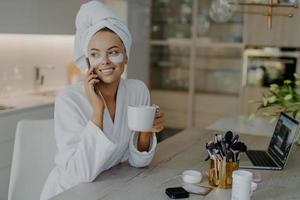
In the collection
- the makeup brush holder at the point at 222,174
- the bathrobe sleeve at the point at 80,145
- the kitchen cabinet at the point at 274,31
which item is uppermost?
the kitchen cabinet at the point at 274,31

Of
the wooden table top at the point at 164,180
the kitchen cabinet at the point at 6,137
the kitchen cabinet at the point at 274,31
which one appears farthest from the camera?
the kitchen cabinet at the point at 274,31

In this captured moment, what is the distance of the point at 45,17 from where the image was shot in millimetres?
3473

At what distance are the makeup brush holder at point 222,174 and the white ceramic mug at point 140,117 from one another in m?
0.30

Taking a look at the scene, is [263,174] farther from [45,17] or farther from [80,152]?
[45,17]

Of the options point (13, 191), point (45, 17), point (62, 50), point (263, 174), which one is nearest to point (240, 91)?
point (62, 50)

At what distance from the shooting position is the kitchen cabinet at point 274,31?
4.47m

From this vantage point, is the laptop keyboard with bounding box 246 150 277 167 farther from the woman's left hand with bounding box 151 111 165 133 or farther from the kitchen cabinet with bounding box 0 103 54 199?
the kitchen cabinet with bounding box 0 103 54 199

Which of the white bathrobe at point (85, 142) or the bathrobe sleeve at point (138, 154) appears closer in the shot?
the white bathrobe at point (85, 142)

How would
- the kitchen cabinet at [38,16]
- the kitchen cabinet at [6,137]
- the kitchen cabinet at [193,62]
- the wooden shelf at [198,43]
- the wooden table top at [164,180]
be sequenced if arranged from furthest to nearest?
the kitchen cabinet at [193,62] < the wooden shelf at [198,43] < the kitchen cabinet at [38,16] < the kitchen cabinet at [6,137] < the wooden table top at [164,180]

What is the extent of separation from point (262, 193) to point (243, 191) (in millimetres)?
→ 186

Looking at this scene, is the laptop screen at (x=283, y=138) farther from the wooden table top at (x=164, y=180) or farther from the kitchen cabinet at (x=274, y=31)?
the kitchen cabinet at (x=274, y=31)

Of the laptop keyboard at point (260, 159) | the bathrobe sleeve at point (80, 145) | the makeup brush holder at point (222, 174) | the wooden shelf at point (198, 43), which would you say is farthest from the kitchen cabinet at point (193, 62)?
the bathrobe sleeve at point (80, 145)

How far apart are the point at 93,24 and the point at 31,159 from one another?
0.69 m

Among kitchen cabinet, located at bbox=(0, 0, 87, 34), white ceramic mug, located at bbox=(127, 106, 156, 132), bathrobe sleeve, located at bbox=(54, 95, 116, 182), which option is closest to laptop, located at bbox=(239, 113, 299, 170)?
white ceramic mug, located at bbox=(127, 106, 156, 132)
